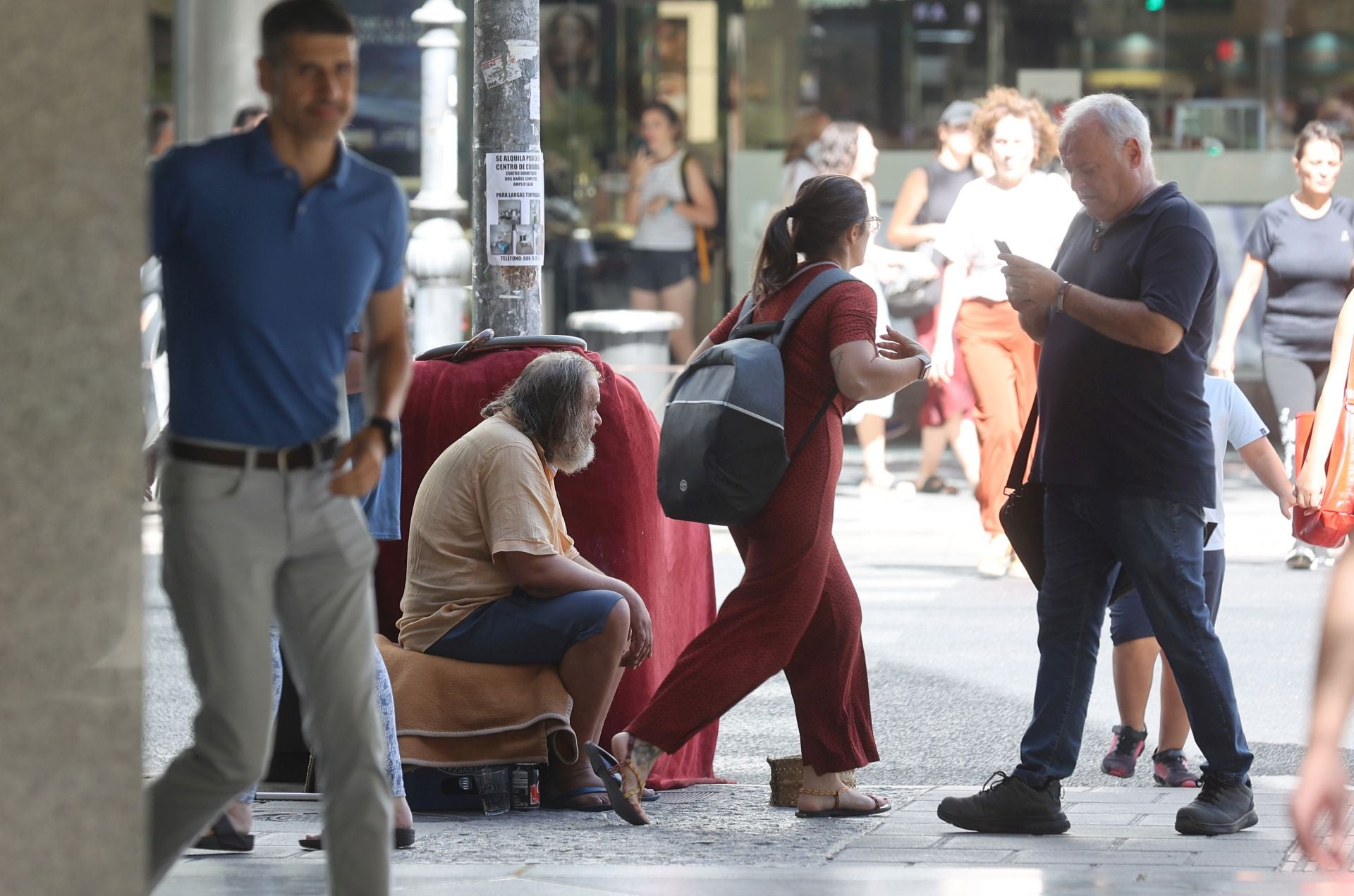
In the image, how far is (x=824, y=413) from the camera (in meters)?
5.58

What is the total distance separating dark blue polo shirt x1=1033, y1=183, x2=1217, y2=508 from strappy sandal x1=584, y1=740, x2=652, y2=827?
53.9 inches

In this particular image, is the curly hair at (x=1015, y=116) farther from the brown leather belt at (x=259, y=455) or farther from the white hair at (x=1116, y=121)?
the brown leather belt at (x=259, y=455)

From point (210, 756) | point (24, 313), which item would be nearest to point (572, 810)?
point (210, 756)

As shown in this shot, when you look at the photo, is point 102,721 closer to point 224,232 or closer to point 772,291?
point 224,232

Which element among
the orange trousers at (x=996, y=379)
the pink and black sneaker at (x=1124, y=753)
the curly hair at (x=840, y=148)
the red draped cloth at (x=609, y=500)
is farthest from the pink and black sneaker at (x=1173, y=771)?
the curly hair at (x=840, y=148)

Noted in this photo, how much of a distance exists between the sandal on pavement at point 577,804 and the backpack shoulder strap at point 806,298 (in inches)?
53.4

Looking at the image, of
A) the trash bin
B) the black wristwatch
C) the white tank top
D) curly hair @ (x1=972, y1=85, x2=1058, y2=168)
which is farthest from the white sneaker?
the black wristwatch

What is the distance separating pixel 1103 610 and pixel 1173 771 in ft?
2.83

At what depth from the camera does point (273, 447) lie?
12.3 ft

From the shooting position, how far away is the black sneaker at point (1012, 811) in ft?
17.6

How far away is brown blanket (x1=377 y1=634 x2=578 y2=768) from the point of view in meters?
5.64

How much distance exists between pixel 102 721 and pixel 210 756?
54cm

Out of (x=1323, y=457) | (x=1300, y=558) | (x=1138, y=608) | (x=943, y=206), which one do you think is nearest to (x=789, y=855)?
(x=1138, y=608)

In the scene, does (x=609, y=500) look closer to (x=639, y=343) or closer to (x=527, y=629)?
(x=527, y=629)
